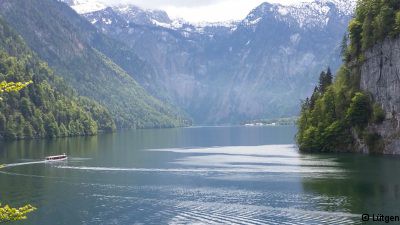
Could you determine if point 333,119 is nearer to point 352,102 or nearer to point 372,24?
point 352,102

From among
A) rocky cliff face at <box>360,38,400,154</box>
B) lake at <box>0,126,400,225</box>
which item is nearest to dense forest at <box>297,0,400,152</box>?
rocky cliff face at <box>360,38,400,154</box>

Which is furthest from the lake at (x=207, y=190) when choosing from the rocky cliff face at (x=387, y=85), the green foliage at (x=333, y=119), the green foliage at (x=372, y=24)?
the green foliage at (x=372, y=24)

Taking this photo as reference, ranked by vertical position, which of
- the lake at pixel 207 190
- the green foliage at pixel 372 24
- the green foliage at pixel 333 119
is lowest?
the lake at pixel 207 190

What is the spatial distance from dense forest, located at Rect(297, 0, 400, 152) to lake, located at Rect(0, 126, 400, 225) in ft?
44.8

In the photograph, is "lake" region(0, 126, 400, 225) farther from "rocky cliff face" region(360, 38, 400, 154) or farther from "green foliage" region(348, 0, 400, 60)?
"green foliage" region(348, 0, 400, 60)

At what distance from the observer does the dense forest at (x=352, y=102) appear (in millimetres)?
156250

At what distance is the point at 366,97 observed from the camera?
161 m

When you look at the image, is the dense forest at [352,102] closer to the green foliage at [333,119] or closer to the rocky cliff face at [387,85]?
the green foliage at [333,119]

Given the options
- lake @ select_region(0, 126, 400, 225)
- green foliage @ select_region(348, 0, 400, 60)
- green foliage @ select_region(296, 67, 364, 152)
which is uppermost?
green foliage @ select_region(348, 0, 400, 60)

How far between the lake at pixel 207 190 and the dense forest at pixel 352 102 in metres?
13.7

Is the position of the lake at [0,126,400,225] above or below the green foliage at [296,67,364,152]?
below

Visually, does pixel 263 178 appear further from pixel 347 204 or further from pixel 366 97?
pixel 366 97

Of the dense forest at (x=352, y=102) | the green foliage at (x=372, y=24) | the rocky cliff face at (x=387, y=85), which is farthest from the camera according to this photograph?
the dense forest at (x=352, y=102)

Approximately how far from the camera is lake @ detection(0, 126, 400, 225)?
7212 centimetres
